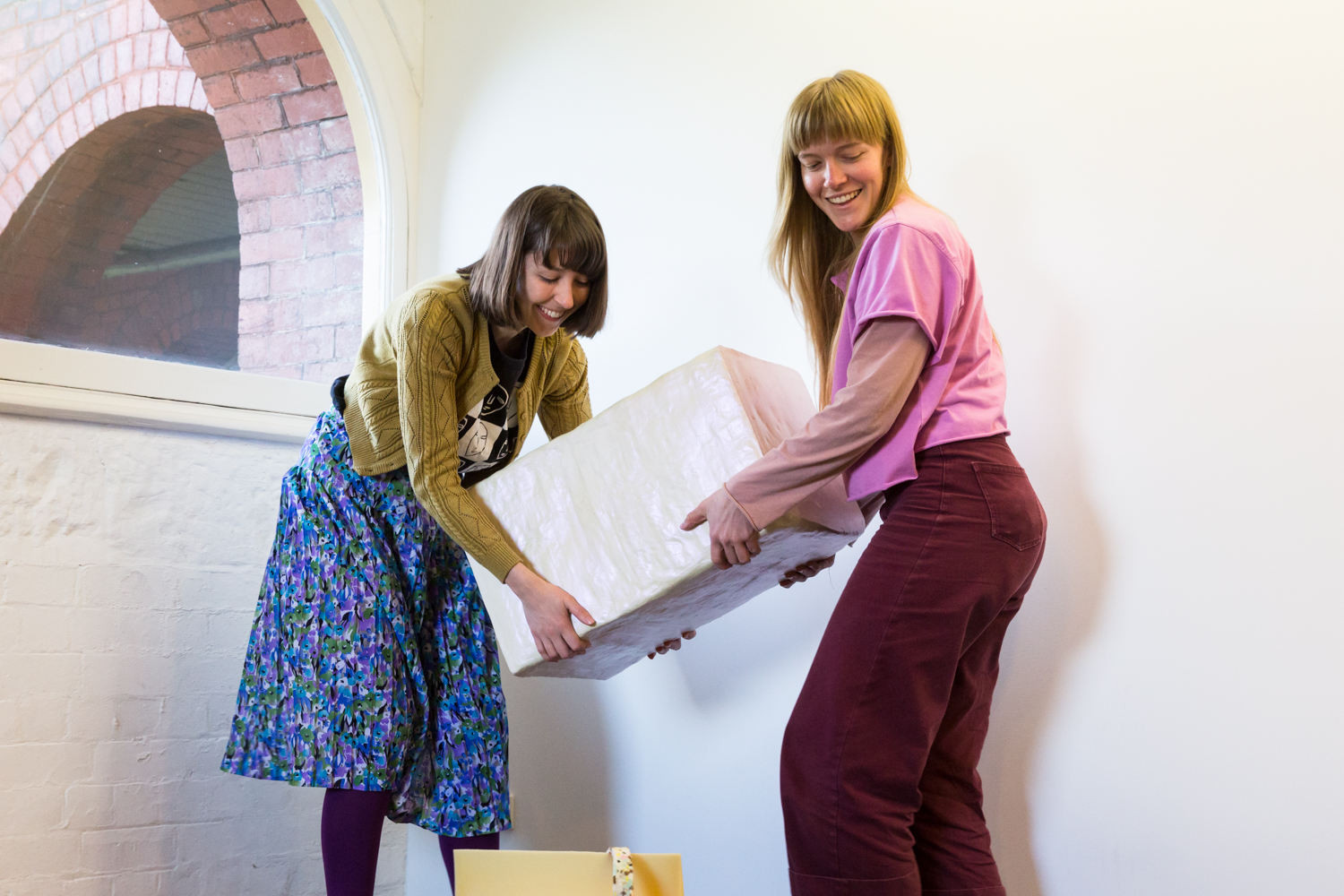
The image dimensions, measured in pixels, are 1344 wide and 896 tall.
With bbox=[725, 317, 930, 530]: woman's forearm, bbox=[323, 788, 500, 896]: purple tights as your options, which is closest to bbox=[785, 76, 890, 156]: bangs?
bbox=[725, 317, 930, 530]: woman's forearm

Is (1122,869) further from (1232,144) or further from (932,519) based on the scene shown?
(1232,144)

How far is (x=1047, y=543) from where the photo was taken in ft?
4.37

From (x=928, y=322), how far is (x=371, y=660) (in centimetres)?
99

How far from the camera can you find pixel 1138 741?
1.22 m

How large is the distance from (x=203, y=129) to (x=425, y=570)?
1.23 m

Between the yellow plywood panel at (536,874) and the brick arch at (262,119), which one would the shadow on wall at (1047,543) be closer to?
the yellow plywood panel at (536,874)

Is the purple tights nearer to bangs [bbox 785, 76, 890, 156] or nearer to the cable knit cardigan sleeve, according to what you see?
the cable knit cardigan sleeve

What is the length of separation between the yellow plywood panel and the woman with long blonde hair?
0.22m

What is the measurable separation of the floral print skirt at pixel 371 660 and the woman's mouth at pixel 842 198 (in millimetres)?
823

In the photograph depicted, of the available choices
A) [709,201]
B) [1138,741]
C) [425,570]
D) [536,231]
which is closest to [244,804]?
[425,570]

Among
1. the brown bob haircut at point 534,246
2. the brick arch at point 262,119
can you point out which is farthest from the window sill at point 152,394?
the brown bob haircut at point 534,246

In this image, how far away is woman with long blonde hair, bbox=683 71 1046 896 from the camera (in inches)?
41.4

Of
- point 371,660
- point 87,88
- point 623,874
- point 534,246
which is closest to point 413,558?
point 371,660

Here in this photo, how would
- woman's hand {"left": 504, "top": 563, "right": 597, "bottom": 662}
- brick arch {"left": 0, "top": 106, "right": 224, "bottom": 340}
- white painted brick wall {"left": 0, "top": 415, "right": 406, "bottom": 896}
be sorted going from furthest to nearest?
brick arch {"left": 0, "top": 106, "right": 224, "bottom": 340} → white painted brick wall {"left": 0, "top": 415, "right": 406, "bottom": 896} → woman's hand {"left": 504, "top": 563, "right": 597, "bottom": 662}
